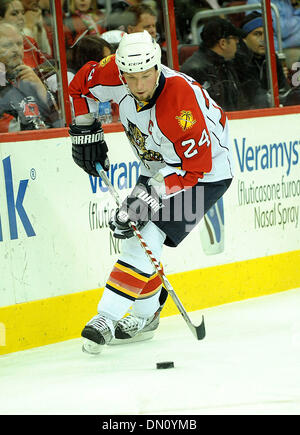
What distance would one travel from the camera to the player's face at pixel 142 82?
13.8ft

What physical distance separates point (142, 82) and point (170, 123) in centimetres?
23

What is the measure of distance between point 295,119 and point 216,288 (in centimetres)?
133

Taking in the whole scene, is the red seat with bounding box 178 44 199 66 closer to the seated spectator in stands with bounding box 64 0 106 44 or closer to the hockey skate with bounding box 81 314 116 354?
the seated spectator in stands with bounding box 64 0 106 44

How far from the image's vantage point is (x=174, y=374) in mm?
→ 4086

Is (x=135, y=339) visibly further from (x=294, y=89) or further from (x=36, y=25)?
(x=294, y=89)

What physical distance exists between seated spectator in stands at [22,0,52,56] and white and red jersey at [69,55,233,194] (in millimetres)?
356

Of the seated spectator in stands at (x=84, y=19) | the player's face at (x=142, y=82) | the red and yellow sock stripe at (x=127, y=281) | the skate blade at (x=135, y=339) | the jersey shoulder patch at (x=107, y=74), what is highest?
the seated spectator in stands at (x=84, y=19)

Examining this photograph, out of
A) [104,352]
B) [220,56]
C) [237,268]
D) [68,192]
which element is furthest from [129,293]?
[220,56]

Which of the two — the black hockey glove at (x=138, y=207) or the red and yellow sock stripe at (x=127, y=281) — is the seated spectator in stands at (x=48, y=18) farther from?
the red and yellow sock stripe at (x=127, y=281)

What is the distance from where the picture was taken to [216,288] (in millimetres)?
5820

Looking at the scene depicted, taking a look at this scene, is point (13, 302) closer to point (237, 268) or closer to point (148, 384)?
point (148, 384)

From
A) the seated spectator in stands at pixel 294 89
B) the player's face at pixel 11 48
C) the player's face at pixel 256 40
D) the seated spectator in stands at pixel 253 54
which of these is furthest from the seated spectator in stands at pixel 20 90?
the seated spectator in stands at pixel 294 89

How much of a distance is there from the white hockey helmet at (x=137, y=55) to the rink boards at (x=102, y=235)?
80 cm
